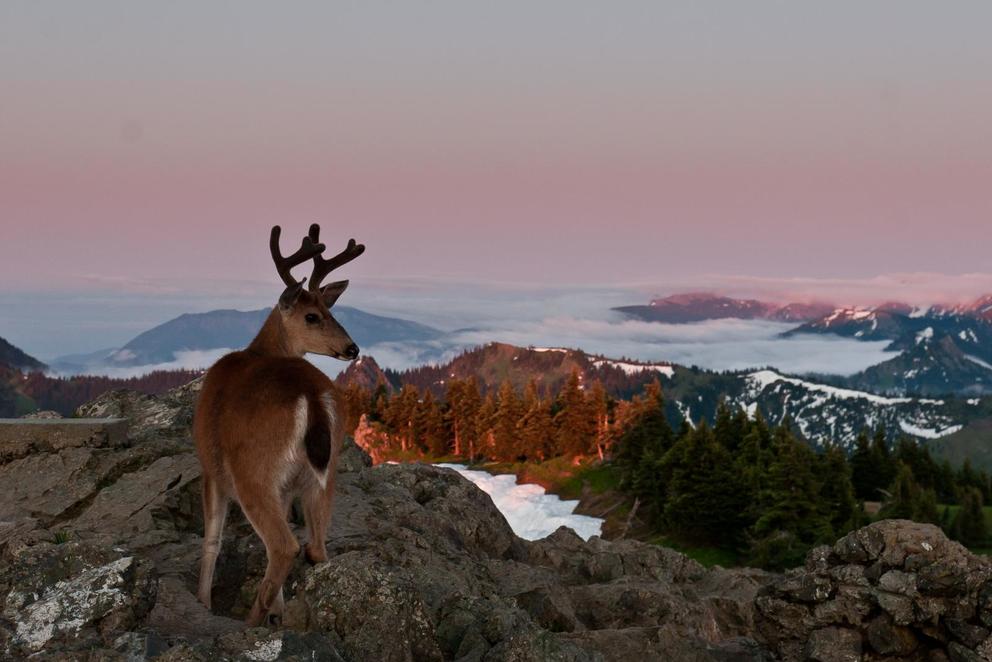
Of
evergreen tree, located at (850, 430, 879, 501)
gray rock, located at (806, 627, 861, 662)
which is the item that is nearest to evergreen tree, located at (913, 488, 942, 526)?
evergreen tree, located at (850, 430, 879, 501)

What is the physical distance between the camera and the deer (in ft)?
34.1

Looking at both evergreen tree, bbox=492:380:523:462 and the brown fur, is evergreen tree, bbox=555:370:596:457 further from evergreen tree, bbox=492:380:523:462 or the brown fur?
the brown fur

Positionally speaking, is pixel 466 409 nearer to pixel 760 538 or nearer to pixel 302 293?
pixel 760 538

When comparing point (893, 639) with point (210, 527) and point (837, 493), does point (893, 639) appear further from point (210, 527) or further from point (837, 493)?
point (837, 493)

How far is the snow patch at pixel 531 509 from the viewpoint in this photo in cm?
9644

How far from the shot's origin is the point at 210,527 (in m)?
11.5

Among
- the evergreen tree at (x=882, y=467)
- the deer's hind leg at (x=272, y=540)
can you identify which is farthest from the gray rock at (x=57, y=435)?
the evergreen tree at (x=882, y=467)

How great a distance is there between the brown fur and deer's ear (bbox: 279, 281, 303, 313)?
119cm

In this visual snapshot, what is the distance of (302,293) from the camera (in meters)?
13.1

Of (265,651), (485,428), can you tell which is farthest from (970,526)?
(265,651)

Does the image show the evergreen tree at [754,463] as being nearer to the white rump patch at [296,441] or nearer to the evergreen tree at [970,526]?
the evergreen tree at [970,526]

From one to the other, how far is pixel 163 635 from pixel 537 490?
368 ft

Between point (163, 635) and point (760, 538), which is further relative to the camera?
point (760, 538)

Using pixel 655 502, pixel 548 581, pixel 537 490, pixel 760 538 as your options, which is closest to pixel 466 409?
pixel 537 490
